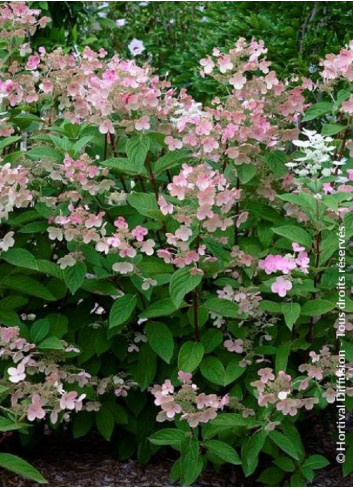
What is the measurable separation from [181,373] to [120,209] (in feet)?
1.95

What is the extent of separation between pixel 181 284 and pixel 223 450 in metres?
0.51

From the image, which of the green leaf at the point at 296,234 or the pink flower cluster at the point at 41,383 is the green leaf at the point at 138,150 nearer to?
the green leaf at the point at 296,234

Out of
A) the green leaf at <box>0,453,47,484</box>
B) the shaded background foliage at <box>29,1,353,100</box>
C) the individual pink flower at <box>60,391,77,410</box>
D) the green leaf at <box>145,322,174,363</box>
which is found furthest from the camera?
the shaded background foliage at <box>29,1,353,100</box>

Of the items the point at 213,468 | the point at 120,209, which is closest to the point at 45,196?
the point at 120,209

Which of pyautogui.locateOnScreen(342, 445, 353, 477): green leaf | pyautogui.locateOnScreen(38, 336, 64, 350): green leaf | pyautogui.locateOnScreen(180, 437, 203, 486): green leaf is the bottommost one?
pyautogui.locateOnScreen(342, 445, 353, 477): green leaf

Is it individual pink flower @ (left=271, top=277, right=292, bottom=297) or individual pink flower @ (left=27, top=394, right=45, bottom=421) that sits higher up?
individual pink flower @ (left=271, top=277, right=292, bottom=297)

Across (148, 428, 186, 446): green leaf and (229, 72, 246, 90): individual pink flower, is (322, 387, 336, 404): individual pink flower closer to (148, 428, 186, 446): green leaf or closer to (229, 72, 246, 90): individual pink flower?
(148, 428, 186, 446): green leaf

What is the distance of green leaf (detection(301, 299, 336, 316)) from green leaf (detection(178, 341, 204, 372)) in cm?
33

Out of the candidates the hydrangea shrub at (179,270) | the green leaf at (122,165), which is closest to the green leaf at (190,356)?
the hydrangea shrub at (179,270)

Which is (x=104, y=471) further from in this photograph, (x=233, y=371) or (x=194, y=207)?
(x=194, y=207)

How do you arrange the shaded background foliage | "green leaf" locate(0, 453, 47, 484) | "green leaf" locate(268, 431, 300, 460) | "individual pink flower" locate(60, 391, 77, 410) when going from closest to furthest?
"green leaf" locate(0, 453, 47, 484) < "individual pink flower" locate(60, 391, 77, 410) < "green leaf" locate(268, 431, 300, 460) < the shaded background foliage

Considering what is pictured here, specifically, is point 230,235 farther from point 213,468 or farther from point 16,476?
point 16,476

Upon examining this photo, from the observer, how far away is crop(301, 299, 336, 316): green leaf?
88.9 inches

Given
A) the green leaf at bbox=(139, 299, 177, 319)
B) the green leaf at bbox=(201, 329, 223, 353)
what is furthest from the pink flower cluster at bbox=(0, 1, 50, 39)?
the green leaf at bbox=(201, 329, 223, 353)
